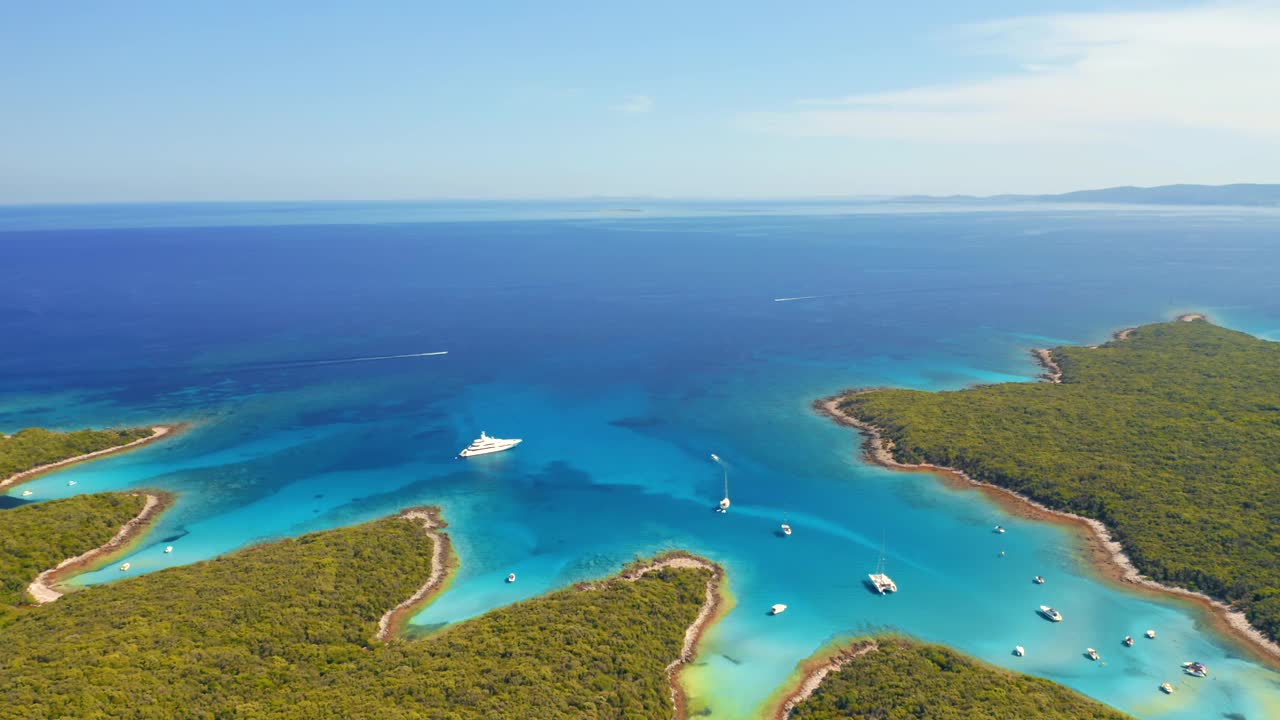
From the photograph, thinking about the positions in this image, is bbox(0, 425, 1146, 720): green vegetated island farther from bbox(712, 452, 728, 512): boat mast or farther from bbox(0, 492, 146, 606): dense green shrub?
bbox(712, 452, 728, 512): boat mast

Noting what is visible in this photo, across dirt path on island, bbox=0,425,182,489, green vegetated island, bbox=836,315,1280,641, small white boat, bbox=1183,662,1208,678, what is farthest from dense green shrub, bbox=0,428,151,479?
small white boat, bbox=1183,662,1208,678

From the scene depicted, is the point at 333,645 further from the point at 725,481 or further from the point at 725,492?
the point at 725,481

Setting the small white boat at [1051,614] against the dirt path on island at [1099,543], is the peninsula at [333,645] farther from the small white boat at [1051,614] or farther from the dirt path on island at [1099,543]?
the dirt path on island at [1099,543]

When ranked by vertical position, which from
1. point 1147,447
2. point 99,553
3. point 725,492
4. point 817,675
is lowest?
point 817,675

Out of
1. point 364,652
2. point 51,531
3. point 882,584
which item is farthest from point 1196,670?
point 51,531

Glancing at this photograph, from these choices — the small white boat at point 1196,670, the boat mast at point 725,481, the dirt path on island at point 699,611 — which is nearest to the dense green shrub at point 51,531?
the dirt path on island at point 699,611

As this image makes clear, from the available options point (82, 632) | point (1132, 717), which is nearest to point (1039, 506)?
point (1132, 717)
